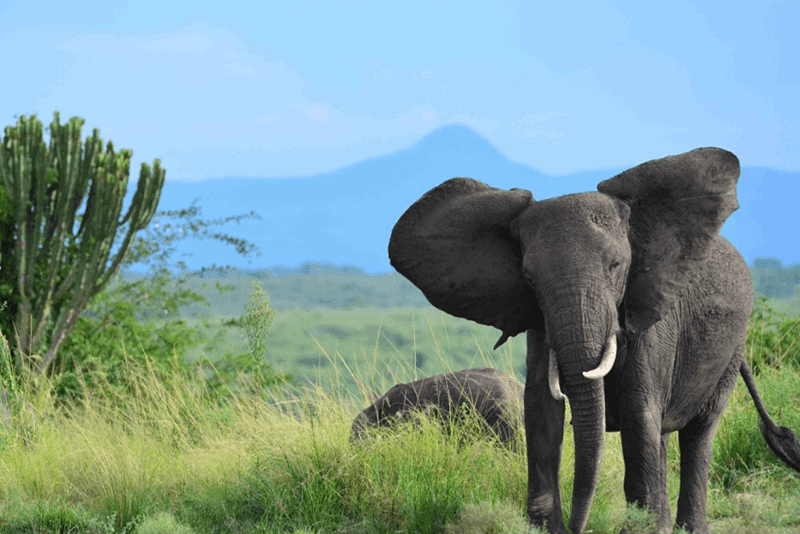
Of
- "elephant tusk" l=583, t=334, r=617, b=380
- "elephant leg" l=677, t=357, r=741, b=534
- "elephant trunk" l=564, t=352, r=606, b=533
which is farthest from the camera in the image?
"elephant leg" l=677, t=357, r=741, b=534

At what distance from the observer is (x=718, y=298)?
483cm

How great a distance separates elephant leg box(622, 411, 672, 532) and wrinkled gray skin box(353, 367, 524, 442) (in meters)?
2.16

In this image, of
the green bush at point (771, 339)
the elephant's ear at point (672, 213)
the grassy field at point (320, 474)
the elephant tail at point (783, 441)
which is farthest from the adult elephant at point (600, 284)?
the green bush at point (771, 339)

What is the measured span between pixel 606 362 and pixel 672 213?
3.28ft

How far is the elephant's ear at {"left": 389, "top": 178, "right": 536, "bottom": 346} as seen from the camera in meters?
4.40

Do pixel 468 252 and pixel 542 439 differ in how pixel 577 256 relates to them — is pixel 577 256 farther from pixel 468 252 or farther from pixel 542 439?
pixel 542 439

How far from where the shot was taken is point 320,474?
18.3ft

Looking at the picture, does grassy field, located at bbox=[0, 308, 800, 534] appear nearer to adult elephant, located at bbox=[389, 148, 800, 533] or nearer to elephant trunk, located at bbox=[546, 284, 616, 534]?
adult elephant, located at bbox=[389, 148, 800, 533]

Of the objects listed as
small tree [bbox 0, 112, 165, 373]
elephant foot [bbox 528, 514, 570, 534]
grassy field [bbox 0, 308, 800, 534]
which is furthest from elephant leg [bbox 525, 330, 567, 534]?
small tree [bbox 0, 112, 165, 373]

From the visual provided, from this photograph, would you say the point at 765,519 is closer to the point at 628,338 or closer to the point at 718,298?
the point at 718,298

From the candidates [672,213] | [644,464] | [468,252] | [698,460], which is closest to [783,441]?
[698,460]

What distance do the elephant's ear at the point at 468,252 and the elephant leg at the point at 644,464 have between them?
768 mm

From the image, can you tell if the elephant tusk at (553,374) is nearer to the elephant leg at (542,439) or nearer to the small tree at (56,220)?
the elephant leg at (542,439)

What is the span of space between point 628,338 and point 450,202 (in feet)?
3.78
